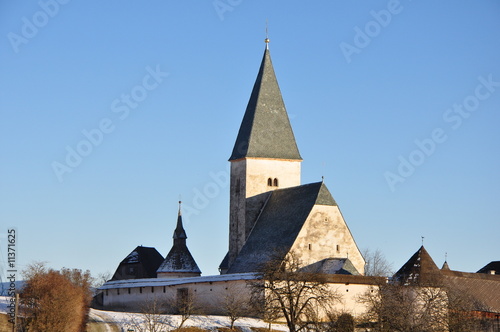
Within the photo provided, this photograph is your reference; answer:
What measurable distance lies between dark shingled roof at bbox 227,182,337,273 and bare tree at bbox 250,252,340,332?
7.17m

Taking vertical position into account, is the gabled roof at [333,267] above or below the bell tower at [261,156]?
below

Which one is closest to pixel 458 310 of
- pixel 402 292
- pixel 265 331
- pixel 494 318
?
pixel 402 292

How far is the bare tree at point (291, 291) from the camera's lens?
184 ft

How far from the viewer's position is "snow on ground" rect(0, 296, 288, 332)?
59.1 m

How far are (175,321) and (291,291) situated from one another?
7038 mm

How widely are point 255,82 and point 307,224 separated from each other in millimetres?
15499

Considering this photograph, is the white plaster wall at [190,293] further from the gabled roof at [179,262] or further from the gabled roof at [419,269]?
the gabled roof at [419,269]

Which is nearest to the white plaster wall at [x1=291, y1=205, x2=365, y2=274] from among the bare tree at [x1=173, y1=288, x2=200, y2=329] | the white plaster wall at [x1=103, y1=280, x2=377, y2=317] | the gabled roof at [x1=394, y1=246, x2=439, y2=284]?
the gabled roof at [x1=394, y1=246, x2=439, y2=284]

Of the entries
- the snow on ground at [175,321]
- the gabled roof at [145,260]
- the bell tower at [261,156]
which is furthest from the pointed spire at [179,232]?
the snow on ground at [175,321]

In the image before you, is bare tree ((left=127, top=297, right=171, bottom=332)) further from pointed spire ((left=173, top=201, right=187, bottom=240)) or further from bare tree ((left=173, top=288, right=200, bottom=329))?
pointed spire ((left=173, top=201, right=187, bottom=240))

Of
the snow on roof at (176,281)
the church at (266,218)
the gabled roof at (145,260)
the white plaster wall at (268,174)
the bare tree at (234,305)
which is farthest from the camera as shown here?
the gabled roof at (145,260)

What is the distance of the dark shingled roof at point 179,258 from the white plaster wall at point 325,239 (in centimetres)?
1858

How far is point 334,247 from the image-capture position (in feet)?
232

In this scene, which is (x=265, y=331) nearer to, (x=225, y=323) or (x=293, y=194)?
(x=225, y=323)
